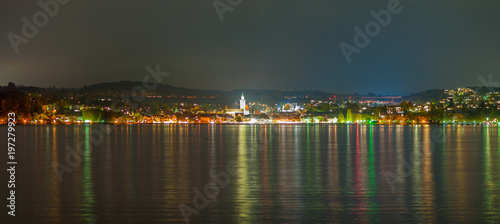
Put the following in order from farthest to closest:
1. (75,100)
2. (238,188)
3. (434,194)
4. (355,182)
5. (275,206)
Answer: (75,100), (355,182), (238,188), (434,194), (275,206)

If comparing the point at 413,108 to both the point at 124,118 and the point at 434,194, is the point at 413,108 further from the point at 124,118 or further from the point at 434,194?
the point at 434,194

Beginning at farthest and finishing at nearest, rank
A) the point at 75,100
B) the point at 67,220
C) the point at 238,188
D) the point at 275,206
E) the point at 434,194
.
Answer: the point at 75,100 → the point at 238,188 → the point at 434,194 → the point at 275,206 → the point at 67,220

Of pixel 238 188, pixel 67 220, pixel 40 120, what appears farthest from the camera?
pixel 40 120

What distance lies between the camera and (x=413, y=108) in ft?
615

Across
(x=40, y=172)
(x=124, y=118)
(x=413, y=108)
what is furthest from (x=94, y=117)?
(x=40, y=172)

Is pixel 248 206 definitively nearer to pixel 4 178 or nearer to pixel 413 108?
pixel 4 178

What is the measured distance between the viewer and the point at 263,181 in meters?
20.0

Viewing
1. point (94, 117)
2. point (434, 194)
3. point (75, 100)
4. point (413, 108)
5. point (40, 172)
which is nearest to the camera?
point (434, 194)

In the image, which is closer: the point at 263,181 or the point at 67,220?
the point at 67,220

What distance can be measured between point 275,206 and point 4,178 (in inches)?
456

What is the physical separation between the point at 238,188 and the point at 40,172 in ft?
31.4

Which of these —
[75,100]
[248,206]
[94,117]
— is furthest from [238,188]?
[75,100]

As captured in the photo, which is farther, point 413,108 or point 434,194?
point 413,108

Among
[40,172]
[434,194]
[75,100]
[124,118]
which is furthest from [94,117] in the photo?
[434,194]
